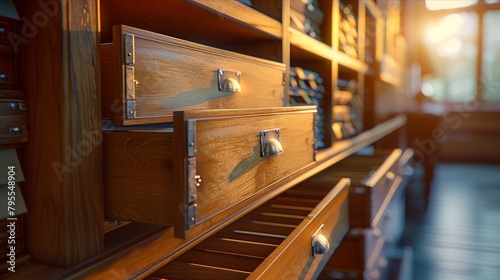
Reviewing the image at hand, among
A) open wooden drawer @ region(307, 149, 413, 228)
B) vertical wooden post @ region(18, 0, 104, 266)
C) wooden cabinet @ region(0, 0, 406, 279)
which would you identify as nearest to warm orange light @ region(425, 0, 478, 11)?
open wooden drawer @ region(307, 149, 413, 228)

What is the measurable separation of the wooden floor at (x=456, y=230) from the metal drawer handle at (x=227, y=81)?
2071 millimetres

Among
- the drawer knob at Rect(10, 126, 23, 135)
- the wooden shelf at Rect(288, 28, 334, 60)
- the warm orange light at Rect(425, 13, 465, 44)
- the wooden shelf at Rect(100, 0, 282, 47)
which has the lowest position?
the drawer knob at Rect(10, 126, 23, 135)

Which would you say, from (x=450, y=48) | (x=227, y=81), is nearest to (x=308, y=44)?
(x=227, y=81)

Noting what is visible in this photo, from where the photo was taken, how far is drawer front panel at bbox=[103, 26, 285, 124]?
688 mm

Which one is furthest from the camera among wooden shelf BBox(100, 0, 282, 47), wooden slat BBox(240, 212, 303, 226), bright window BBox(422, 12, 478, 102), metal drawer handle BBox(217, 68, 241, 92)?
bright window BBox(422, 12, 478, 102)

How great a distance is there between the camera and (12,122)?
62 cm

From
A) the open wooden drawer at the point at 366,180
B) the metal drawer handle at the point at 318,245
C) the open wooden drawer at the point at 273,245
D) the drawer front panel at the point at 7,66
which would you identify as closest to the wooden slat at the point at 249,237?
the open wooden drawer at the point at 273,245

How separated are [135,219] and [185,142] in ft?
0.50

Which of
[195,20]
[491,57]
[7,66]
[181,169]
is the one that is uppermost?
[491,57]

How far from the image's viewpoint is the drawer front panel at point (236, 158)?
2.31 feet

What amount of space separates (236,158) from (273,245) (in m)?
0.43

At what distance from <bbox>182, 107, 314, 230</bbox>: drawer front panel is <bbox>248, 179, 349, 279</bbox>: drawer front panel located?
0.14 m

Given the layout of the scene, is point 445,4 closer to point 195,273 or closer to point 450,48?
point 450,48

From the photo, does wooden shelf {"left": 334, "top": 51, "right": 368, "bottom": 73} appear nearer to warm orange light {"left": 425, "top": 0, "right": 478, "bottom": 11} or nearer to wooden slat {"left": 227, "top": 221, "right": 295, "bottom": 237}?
wooden slat {"left": 227, "top": 221, "right": 295, "bottom": 237}
